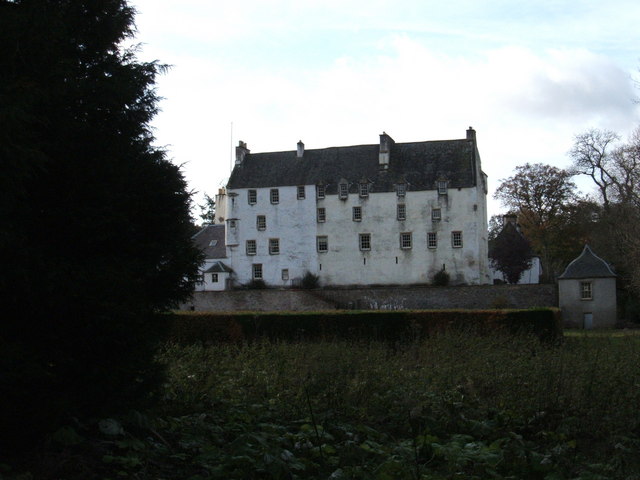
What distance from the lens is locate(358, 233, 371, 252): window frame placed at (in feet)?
187

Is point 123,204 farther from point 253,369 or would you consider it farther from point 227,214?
point 227,214

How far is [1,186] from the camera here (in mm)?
5688

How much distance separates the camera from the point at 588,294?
43562 millimetres

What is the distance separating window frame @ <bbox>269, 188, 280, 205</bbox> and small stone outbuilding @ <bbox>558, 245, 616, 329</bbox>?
23.7 meters

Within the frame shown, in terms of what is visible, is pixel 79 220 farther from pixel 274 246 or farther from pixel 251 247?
pixel 251 247

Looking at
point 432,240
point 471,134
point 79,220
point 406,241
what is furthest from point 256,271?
point 79,220

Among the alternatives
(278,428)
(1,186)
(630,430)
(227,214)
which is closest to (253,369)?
(278,428)


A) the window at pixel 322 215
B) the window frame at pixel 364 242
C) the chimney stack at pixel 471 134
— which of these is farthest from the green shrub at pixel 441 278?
the chimney stack at pixel 471 134

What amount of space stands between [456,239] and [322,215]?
35.1ft

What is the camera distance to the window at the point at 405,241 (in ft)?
185

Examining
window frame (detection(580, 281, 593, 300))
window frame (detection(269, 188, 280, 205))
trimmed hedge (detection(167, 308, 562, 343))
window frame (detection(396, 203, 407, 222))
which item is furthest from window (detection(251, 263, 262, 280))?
trimmed hedge (detection(167, 308, 562, 343))

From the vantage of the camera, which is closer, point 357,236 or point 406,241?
point 406,241

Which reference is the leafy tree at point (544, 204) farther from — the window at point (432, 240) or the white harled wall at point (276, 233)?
the white harled wall at point (276, 233)

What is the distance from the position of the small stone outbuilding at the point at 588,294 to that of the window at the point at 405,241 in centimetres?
1439
